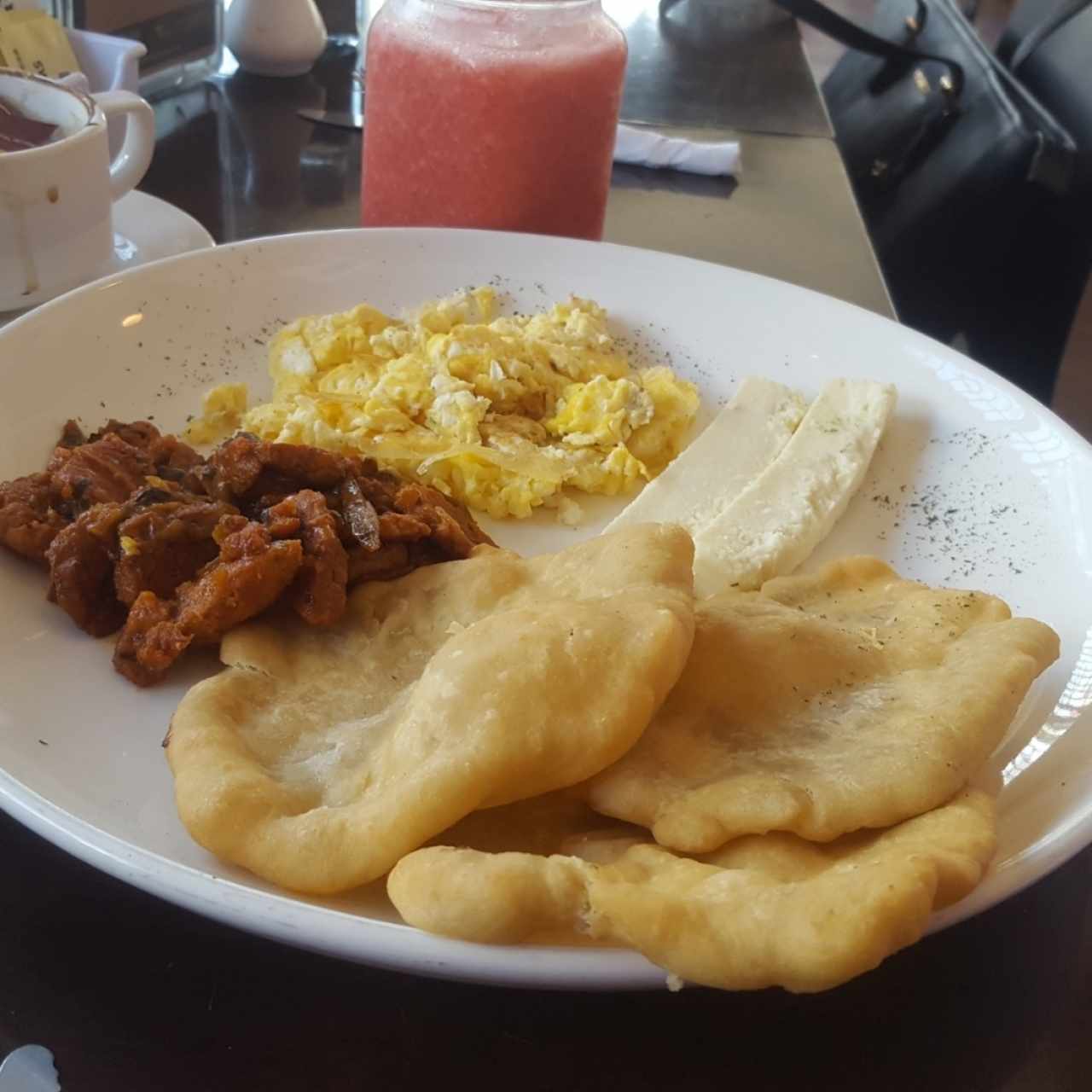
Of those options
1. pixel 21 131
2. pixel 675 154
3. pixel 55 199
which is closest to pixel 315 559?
pixel 55 199

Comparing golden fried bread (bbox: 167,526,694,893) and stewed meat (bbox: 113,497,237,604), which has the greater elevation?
golden fried bread (bbox: 167,526,694,893)

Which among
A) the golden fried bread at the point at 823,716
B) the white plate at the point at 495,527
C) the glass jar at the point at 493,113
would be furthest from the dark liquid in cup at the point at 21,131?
the golden fried bread at the point at 823,716

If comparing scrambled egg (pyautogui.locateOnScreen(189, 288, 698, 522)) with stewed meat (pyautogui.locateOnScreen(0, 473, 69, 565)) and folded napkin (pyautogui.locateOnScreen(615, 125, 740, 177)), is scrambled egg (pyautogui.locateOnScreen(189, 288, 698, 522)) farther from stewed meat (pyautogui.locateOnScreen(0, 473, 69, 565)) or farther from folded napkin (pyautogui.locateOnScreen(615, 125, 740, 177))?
folded napkin (pyautogui.locateOnScreen(615, 125, 740, 177))

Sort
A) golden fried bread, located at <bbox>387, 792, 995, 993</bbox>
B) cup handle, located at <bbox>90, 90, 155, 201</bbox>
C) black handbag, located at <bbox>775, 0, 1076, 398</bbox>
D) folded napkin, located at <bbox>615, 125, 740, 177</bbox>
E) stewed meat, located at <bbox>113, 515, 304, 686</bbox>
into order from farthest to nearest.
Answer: black handbag, located at <bbox>775, 0, 1076, 398</bbox> < folded napkin, located at <bbox>615, 125, 740, 177</bbox> < cup handle, located at <bbox>90, 90, 155, 201</bbox> < stewed meat, located at <bbox>113, 515, 304, 686</bbox> < golden fried bread, located at <bbox>387, 792, 995, 993</bbox>

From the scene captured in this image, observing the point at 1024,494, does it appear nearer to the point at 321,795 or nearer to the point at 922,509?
the point at 922,509

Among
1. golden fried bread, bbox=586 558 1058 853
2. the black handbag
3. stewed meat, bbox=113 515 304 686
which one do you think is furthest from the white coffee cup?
the black handbag

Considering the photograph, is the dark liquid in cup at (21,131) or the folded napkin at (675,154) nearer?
the dark liquid in cup at (21,131)

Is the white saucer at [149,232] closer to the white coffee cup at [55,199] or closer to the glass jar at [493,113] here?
the white coffee cup at [55,199]
